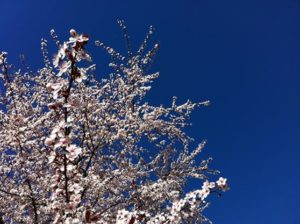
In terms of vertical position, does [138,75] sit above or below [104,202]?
above

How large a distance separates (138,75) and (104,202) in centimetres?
322

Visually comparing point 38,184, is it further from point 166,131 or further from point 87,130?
point 166,131

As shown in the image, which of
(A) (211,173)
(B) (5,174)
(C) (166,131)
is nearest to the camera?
(B) (5,174)

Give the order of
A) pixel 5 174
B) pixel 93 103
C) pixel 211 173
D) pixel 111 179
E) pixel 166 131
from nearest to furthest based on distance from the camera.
→ pixel 111 179
pixel 93 103
pixel 5 174
pixel 166 131
pixel 211 173

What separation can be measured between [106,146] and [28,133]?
161 cm

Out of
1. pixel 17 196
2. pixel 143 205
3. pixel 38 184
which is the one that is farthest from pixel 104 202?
pixel 17 196

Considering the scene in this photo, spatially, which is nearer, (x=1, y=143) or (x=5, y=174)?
(x=1, y=143)

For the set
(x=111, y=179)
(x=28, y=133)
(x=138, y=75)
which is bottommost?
(x=111, y=179)

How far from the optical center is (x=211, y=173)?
1037 cm

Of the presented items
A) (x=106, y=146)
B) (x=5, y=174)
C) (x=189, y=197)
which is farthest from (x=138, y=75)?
(x=189, y=197)

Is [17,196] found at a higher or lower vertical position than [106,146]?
lower

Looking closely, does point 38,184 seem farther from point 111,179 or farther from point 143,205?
point 143,205

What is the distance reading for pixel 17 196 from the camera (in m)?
6.53

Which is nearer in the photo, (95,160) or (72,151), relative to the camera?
(72,151)
